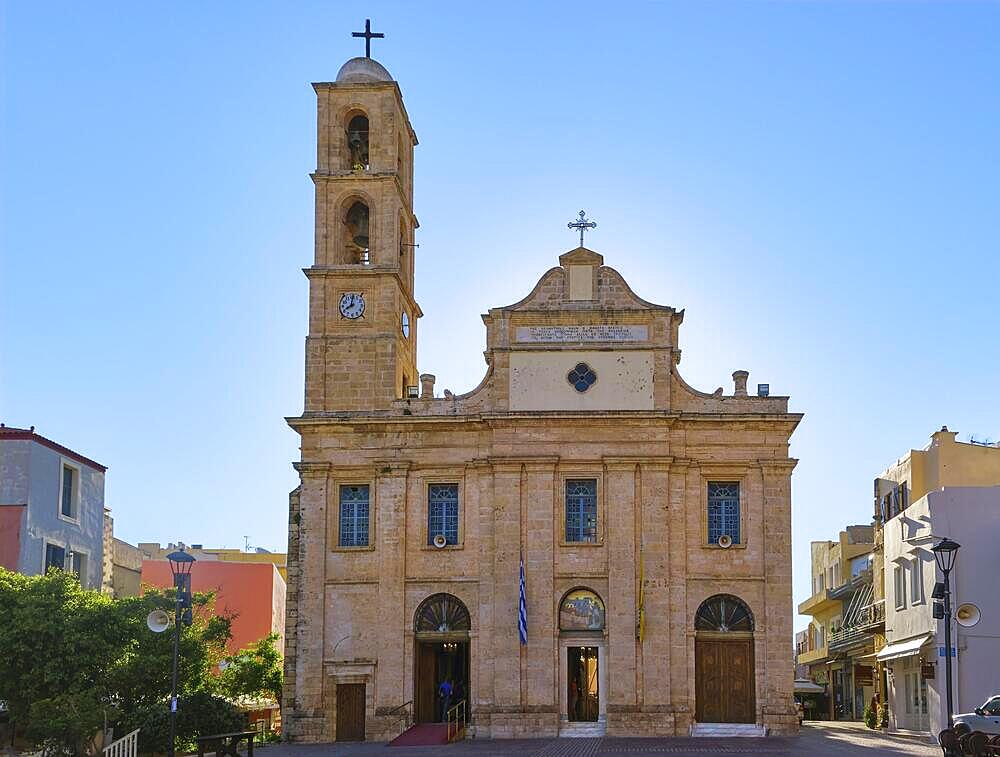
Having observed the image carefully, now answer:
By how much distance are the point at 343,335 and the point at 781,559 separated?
13943 millimetres

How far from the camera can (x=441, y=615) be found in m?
39.7

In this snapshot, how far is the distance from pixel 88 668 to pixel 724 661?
16.7 meters

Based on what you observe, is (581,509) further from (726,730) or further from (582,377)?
(726,730)

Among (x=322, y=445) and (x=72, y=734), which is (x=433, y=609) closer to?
(x=322, y=445)

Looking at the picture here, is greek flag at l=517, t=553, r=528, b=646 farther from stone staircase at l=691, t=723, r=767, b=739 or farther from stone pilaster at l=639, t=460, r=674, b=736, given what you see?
stone staircase at l=691, t=723, r=767, b=739

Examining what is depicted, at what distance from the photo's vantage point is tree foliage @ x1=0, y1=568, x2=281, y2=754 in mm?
31219

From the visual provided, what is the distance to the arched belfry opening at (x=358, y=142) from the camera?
1719 inches

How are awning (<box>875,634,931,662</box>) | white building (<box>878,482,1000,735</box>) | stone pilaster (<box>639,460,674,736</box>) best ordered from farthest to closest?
awning (<box>875,634,931,662</box>) → stone pilaster (<box>639,460,674,736</box>) → white building (<box>878,482,1000,735</box>)

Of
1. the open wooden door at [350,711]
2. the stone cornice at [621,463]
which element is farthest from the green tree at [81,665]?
the stone cornice at [621,463]

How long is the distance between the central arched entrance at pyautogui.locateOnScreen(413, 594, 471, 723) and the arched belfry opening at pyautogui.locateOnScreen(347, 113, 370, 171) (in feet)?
44.2

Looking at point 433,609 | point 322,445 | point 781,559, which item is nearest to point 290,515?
point 322,445

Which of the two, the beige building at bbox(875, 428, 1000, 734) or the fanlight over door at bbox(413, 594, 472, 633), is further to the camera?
the fanlight over door at bbox(413, 594, 472, 633)

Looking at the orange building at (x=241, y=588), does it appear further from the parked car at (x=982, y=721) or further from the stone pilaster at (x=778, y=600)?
the parked car at (x=982, y=721)

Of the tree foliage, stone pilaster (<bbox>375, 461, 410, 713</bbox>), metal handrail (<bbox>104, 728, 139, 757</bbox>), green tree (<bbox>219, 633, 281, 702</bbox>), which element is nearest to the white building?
stone pilaster (<bbox>375, 461, 410, 713</bbox>)
